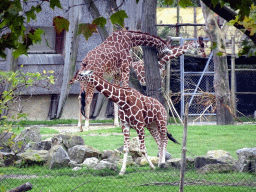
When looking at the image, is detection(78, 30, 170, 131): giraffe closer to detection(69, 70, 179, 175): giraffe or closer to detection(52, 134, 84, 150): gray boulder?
detection(52, 134, 84, 150): gray boulder

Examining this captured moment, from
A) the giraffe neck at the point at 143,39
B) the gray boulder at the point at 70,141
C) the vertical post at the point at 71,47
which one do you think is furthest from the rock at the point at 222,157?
the vertical post at the point at 71,47

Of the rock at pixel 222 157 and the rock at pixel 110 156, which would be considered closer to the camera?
the rock at pixel 222 157

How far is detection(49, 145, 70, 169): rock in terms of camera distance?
689cm

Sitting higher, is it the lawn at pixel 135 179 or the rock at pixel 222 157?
the rock at pixel 222 157

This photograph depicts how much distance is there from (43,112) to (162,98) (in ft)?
17.9

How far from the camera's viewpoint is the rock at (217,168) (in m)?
6.33

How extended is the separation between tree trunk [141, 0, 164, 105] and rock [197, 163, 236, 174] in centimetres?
426

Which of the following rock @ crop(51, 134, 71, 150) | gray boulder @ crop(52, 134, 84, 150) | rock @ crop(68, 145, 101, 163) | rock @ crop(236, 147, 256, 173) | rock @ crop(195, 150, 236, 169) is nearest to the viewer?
rock @ crop(236, 147, 256, 173)

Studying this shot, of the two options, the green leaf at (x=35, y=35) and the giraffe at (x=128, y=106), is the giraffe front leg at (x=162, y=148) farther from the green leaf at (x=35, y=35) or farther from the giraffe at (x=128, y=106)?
the green leaf at (x=35, y=35)

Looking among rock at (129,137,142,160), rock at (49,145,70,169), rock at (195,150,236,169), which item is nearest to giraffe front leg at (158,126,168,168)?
rock at (195,150,236,169)

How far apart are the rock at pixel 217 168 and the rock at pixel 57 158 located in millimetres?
2273

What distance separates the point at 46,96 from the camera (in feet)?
48.0

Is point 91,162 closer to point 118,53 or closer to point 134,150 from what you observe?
point 134,150

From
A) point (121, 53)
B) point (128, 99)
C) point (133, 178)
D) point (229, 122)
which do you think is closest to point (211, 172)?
point (133, 178)
